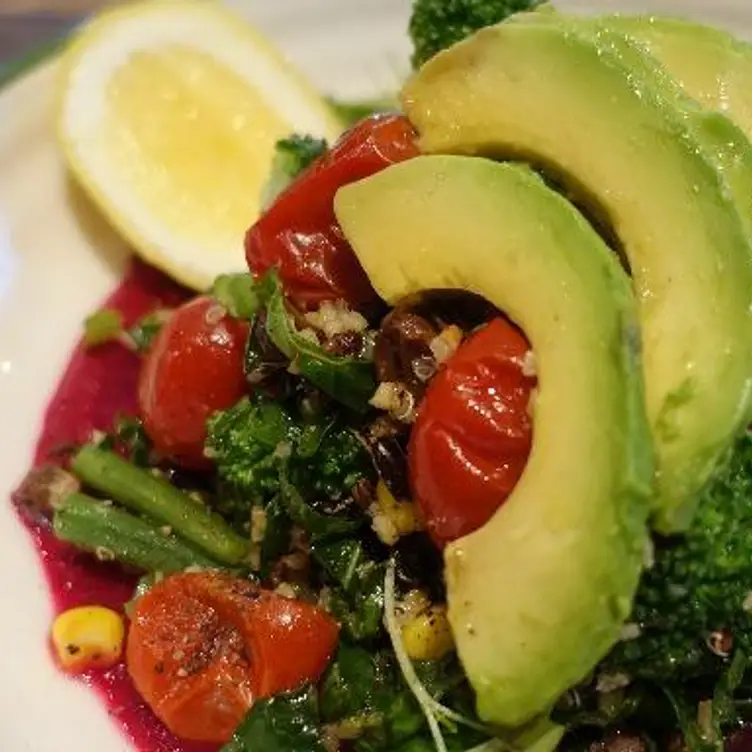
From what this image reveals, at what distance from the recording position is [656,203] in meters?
1.92

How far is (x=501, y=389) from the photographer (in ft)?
6.40

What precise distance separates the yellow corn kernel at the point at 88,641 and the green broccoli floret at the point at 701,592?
100 centimetres

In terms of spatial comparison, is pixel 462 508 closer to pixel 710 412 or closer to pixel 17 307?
pixel 710 412

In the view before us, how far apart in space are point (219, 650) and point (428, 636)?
1.34 feet

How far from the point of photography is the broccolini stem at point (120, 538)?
→ 263 cm

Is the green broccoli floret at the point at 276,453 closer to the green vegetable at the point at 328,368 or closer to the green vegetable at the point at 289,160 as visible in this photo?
the green vegetable at the point at 328,368

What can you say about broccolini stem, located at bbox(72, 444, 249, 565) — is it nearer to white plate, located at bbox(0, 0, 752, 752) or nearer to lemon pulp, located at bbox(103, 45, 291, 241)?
white plate, located at bbox(0, 0, 752, 752)

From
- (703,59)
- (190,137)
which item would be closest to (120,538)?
(190,137)

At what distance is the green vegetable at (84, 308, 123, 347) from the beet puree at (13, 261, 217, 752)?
2 cm

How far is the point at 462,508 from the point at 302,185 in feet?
2.49

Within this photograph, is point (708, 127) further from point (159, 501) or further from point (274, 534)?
point (159, 501)

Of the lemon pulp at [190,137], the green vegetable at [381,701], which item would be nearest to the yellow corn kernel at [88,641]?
the green vegetable at [381,701]

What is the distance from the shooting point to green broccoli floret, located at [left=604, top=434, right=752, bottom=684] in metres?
2.00

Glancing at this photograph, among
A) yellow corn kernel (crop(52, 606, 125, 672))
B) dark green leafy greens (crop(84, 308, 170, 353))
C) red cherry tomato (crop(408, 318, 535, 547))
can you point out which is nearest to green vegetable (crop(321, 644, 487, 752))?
red cherry tomato (crop(408, 318, 535, 547))
